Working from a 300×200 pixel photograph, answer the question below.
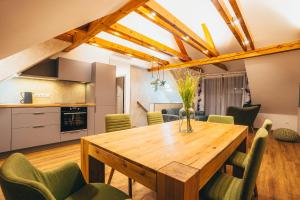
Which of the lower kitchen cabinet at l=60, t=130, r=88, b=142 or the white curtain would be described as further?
the white curtain

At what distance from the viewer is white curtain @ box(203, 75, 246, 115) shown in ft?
21.0

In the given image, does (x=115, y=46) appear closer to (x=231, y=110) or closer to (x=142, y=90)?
(x=142, y=90)

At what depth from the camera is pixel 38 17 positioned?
A: 1433mm

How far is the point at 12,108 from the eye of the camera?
9.27 ft

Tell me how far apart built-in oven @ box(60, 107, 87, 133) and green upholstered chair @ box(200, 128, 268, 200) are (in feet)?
10.7

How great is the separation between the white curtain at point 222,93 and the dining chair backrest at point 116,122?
18.5 feet

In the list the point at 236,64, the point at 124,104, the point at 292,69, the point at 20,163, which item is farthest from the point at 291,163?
the point at 124,104

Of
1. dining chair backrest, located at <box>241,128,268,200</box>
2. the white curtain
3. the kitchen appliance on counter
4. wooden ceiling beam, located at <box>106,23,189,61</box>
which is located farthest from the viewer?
the white curtain

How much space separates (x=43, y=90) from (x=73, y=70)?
0.85 meters

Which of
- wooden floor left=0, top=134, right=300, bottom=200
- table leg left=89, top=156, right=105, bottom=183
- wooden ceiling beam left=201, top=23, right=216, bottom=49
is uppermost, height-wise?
wooden ceiling beam left=201, top=23, right=216, bottom=49

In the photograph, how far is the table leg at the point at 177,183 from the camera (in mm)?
729

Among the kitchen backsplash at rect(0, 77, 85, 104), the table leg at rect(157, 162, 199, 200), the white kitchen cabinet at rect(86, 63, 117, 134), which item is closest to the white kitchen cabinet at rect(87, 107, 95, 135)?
the white kitchen cabinet at rect(86, 63, 117, 134)

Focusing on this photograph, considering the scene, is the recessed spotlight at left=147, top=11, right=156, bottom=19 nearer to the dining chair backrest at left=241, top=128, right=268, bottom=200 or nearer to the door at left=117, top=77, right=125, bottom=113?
the dining chair backrest at left=241, top=128, right=268, bottom=200

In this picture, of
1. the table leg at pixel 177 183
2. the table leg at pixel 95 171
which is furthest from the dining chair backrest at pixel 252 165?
the table leg at pixel 95 171
